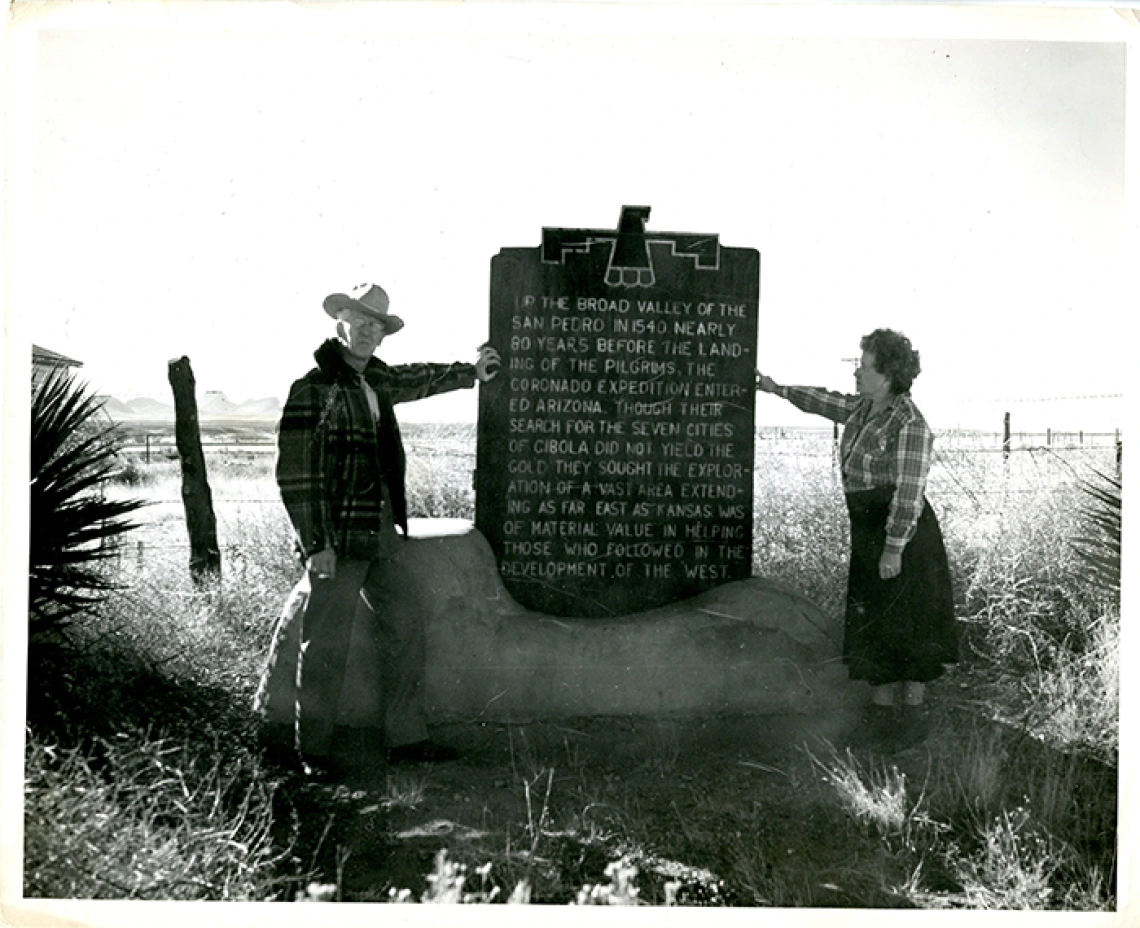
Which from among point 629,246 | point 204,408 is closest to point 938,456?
point 629,246

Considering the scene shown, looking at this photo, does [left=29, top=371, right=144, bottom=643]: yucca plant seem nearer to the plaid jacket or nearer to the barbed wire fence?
the barbed wire fence

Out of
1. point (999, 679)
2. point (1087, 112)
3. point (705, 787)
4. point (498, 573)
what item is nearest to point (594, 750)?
point (705, 787)

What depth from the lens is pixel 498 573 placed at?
5051 mm

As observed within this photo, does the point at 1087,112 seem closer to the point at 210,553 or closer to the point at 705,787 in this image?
the point at 705,787

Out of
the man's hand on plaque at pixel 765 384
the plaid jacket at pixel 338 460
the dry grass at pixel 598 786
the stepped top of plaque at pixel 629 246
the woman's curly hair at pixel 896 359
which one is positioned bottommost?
the dry grass at pixel 598 786

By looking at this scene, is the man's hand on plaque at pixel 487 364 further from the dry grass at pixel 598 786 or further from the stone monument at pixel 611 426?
the dry grass at pixel 598 786

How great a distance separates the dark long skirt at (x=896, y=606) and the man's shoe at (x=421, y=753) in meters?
1.77

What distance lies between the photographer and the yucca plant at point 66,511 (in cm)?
499

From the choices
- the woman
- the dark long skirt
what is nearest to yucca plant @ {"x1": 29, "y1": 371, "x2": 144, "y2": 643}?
the woman

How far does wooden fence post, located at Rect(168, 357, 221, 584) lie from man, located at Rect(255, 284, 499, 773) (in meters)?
0.53

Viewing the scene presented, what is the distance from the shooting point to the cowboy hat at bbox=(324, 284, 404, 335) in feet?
16.5

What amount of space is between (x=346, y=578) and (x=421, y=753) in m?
0.80

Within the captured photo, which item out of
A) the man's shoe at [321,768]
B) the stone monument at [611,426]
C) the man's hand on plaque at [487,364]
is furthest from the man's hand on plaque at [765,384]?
the man's shoe at [321,768]

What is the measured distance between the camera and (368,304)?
5027 mm
